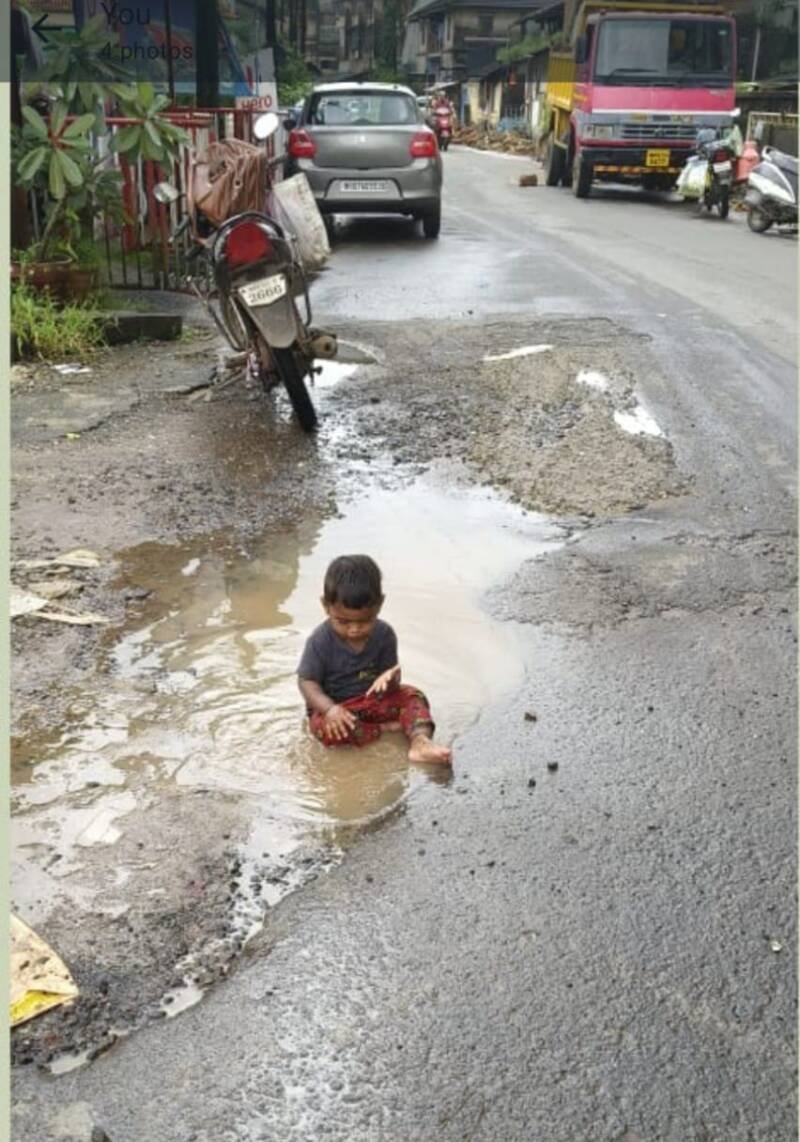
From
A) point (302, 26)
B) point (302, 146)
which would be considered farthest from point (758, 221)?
point (302, 26)

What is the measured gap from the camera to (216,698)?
366cm

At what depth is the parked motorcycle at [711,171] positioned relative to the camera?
1741cm

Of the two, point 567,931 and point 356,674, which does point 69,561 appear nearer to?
point 356,674

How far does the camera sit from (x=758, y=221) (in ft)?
52.9

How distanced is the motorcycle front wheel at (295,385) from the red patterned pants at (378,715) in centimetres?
303

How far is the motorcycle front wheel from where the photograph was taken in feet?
20.1

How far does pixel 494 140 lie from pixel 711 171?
30633 mm

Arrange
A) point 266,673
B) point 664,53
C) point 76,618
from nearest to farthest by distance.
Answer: point 266,673 → point 76,618 → point 664,53

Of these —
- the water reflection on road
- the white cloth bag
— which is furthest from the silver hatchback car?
the water reflection on road

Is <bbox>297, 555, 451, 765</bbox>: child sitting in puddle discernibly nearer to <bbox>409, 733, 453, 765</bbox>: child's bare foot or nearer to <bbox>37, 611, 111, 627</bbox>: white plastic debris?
<bbox>409, 733, 453, 765</bbox>: child's bare foot

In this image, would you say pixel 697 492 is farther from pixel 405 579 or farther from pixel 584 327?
pixel 584 327

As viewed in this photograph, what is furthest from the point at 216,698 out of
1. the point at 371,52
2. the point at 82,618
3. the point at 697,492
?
the point at 371,52

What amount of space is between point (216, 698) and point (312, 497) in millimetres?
1904

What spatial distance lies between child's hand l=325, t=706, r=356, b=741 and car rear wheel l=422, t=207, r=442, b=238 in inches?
471
